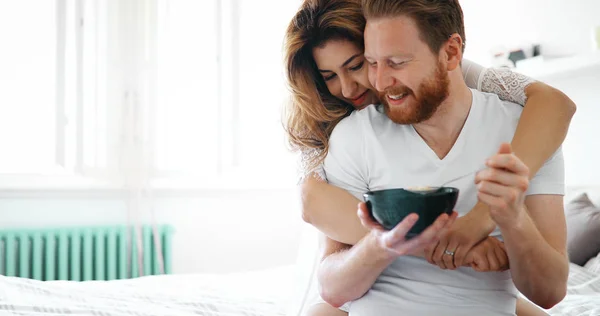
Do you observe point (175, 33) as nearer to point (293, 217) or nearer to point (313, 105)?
point (293, 217)

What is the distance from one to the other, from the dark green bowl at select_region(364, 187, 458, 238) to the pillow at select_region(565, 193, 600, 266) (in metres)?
1.52

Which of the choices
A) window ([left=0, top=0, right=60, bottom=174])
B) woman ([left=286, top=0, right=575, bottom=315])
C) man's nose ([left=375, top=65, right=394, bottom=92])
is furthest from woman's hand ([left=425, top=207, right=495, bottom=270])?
window ([left=0, top=0, right=60, bottom=174])

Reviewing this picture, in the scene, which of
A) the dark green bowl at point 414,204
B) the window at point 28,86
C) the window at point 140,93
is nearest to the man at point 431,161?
the dark green bowl at point 414,204

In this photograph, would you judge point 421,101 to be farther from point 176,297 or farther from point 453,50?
point 176,297

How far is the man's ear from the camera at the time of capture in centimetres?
148

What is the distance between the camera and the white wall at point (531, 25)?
298 centimetres

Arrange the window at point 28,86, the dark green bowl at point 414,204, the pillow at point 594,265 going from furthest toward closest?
the window at point 28,86
the pillow at point 594,265
the dark green bowl at point 414,204

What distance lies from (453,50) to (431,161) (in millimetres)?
277

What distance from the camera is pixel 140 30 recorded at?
3.91m

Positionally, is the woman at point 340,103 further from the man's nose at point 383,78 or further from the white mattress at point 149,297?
the white mattress at point 149,297

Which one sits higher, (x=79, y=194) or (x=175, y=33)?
(x=175, y=33)

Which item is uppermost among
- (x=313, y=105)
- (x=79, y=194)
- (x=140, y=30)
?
(x=140, y=30)

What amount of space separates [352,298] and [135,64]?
288 centimetres

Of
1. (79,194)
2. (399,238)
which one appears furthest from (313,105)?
(79,194)
